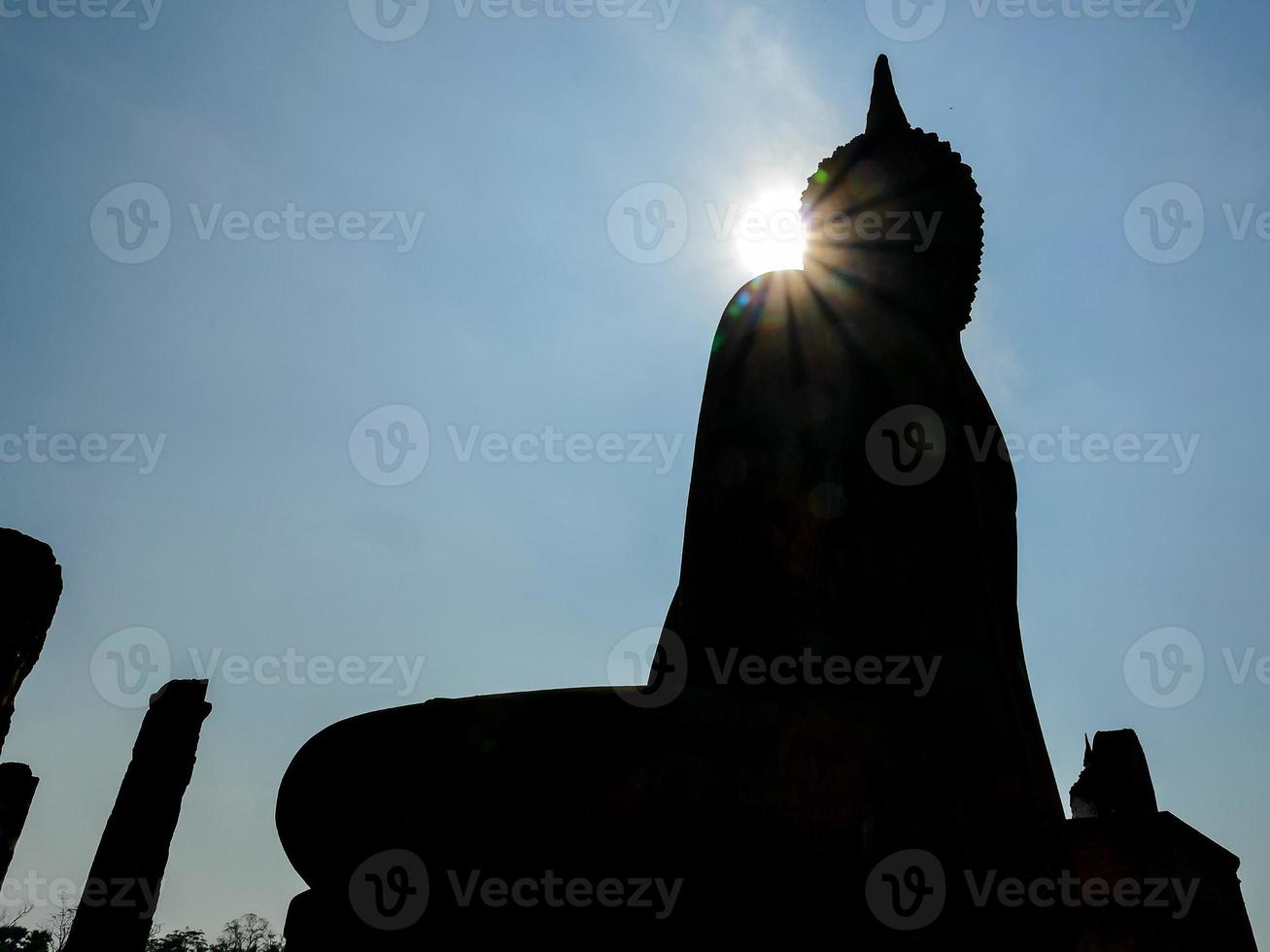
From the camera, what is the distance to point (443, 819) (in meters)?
1.49

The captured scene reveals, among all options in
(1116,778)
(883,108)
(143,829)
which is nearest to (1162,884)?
(1116,778)

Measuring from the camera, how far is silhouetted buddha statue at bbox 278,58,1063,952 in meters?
1.50

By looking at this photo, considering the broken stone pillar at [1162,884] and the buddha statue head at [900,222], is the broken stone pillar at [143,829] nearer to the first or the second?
the broken stone pillar at [1162,884]

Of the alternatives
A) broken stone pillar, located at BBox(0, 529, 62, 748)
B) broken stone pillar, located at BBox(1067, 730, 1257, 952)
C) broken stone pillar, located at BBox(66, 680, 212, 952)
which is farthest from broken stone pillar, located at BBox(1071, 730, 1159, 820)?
broken stone pillar, located at BBox(66, 680, 212, 952)

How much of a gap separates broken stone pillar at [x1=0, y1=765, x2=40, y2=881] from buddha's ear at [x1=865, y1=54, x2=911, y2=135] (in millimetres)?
10953

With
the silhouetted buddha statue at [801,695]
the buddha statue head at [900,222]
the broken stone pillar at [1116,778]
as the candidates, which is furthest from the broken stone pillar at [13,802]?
the buddha statue head at [900,222]

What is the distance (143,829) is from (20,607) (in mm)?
3339

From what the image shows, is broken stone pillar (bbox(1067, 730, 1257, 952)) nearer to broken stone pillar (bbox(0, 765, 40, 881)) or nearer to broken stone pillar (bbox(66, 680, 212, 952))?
broken stone pillar (bbox(66, 680, 212, 952))

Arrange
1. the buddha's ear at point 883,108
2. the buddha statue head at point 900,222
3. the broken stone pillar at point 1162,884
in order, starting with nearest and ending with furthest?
the buddha statue head at point 900,222, the buddha's ear at point 883,108, the broken stone pillar at point 1162,884

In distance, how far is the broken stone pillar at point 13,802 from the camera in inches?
376

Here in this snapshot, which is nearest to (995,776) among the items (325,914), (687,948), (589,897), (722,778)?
(722,778)

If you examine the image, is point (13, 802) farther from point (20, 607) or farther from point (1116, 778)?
point (1116, 778)

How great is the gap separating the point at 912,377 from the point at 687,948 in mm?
1702

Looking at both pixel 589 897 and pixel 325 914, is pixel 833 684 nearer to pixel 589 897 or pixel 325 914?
pixel 589 897
